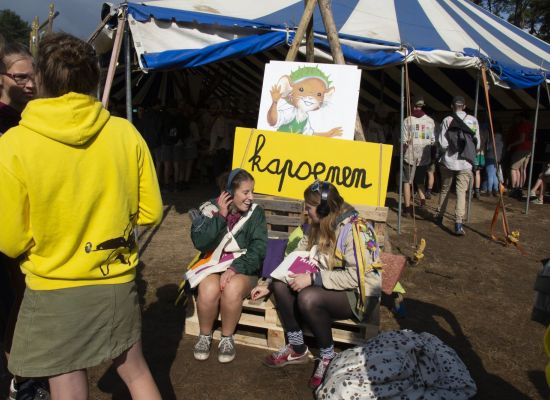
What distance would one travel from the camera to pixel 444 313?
12.8 ft

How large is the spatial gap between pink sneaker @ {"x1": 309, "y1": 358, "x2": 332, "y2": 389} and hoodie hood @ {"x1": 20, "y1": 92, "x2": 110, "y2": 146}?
1980 millimetres

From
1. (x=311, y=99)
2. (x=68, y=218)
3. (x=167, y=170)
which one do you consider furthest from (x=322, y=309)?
(x=167, y=170)

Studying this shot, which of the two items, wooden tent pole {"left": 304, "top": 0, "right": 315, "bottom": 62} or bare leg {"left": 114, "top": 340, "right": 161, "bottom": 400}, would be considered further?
wooden tent pole {"left": 304, "top": 0, "right": 315, "bottom": 62}

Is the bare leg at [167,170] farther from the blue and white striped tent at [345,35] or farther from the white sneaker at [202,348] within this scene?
the white sneaker at [202,348]

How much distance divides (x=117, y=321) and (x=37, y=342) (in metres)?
0.26

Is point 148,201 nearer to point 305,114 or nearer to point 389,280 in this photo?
point 389,280

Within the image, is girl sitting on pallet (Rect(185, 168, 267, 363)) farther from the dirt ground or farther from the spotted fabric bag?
the spotted fabric bag

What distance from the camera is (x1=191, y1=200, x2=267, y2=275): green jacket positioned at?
304 cm

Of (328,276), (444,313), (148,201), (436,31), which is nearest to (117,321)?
(148,201)

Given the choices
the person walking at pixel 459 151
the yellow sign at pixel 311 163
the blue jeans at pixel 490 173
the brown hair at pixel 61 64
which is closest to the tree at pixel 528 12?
the blue jeans at pixel 490 173

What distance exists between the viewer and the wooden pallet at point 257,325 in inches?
123

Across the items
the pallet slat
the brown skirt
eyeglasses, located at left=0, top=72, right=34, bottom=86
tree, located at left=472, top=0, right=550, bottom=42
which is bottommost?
the pallet slat

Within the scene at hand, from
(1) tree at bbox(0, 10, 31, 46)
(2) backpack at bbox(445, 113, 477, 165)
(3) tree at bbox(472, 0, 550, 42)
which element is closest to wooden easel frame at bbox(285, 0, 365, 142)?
(2) backpack at bbox(445, 113, 477, 165)

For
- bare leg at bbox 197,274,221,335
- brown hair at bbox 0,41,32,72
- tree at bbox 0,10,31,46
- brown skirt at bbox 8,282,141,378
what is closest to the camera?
brown skirt at bbox 8,282,141,378
